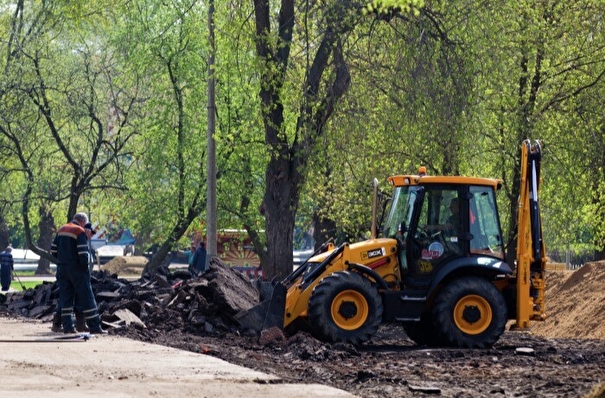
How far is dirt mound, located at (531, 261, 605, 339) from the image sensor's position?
984 inches

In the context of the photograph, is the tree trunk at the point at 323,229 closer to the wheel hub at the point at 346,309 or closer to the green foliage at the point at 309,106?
the green foliage at the point at 309,106

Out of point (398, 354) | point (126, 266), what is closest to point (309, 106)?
point (398, 354)

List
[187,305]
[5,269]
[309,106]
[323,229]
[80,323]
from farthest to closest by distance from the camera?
[5,269] → [323,229] → [309,106] → [187,305] → [80,323]

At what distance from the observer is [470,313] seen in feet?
65.5

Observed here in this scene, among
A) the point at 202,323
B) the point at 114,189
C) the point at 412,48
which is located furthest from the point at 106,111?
the point at 202,323

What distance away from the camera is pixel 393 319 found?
65.3 feet

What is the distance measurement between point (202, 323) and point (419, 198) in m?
4.02

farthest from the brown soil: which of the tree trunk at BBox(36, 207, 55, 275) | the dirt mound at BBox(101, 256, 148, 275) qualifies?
the tree trunk at BBox(36, 207, 55, 275)

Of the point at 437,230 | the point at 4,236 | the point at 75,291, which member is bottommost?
the point at 75,291

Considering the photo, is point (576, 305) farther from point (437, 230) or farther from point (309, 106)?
point (437, 230)

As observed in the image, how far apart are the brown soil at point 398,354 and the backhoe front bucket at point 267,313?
22cm

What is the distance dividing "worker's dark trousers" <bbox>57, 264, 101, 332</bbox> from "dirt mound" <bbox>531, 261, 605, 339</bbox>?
9045mm

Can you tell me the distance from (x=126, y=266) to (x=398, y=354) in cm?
5165

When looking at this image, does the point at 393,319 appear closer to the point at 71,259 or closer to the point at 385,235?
the point at 385,235
